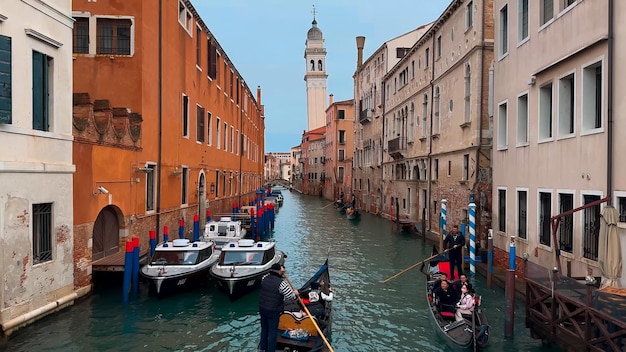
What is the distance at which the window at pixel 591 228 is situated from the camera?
8609 millimetres

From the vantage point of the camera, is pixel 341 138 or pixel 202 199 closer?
pixel 202 199

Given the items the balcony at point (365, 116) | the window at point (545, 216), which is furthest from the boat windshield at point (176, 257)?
the balcony at point (365, 116)

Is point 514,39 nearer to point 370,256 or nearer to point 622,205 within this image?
point 622,205

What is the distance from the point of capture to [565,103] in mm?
9859

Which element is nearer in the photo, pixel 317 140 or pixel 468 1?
pixel 468 1

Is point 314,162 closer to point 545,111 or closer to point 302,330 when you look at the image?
point 545,111

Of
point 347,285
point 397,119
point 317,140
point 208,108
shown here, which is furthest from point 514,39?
point 317,140

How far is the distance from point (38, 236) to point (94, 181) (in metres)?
2.12

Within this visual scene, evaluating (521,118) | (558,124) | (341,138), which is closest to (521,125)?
(521,118)

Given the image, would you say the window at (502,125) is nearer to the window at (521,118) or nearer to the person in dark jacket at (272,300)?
the window at (521,118)

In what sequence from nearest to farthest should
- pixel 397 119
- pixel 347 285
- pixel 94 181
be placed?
pixel 94 181, pixel 347 285, pixel 397 119

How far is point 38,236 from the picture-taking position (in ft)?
29.5

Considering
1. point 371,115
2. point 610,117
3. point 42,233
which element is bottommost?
point 42,233

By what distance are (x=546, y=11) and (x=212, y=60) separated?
14.2 m
